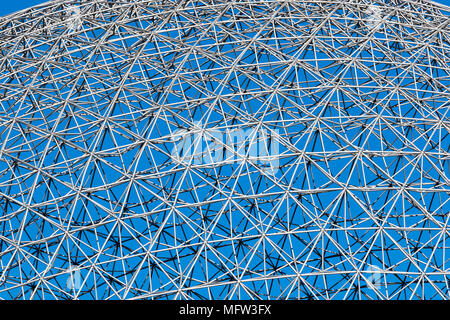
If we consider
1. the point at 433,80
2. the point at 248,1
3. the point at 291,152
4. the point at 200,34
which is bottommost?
the point at 291,152

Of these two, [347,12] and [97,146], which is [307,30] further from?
[97,146]

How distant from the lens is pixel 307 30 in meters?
32.7

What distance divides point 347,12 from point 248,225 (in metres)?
9.80

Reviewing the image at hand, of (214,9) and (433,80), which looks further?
(214,9)

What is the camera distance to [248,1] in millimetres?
34281

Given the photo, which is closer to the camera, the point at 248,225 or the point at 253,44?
the point at 253,44
